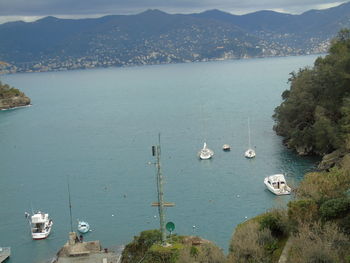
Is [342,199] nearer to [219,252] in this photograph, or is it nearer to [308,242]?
[308,242]

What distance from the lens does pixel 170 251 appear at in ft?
66.0

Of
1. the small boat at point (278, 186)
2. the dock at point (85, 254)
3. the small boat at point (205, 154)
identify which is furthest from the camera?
the small boat at point (205, 154)

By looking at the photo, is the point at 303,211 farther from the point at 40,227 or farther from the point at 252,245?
the point at 40,227

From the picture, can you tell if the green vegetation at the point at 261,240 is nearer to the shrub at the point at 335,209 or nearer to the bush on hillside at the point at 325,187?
the shrub at the point at 335,209

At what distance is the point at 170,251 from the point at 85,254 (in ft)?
27.4

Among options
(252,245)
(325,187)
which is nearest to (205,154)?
(325,187)

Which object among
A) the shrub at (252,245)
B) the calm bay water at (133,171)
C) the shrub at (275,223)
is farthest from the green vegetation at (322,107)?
the shrub at (252,245)

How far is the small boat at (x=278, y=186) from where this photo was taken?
3804cm

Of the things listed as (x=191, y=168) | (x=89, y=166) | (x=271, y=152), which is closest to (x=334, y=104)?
(x=271, y=152)

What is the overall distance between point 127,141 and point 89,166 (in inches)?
482

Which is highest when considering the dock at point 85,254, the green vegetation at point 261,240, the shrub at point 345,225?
the shrub at point 345,225

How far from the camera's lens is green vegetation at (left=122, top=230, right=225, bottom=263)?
17.3 meters

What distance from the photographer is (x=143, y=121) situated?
79.5 meters

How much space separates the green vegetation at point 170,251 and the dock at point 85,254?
150 cm
